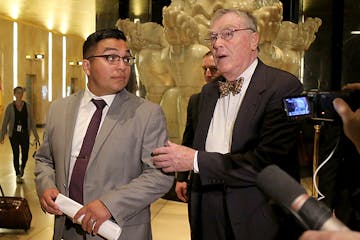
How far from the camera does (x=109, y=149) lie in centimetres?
223

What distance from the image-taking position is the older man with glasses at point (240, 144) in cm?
216

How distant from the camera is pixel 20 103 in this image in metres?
8.64

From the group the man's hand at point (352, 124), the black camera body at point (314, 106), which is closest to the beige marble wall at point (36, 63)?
the black camera body at point (314, 106)

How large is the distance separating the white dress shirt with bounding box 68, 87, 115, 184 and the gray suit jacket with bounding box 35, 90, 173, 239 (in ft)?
0.08

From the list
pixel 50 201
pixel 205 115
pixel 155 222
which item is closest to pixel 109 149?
pixel 50 201

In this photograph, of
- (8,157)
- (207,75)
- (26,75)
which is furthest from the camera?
(26,75)

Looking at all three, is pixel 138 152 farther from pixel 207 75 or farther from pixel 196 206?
pixel 207 75

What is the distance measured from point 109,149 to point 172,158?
29 cm

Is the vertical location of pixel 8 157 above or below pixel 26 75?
below

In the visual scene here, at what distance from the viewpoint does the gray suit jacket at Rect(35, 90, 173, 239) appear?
2.19 meters

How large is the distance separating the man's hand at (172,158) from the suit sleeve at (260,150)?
0.17ft

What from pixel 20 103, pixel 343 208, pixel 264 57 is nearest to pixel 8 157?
pixel 20 103

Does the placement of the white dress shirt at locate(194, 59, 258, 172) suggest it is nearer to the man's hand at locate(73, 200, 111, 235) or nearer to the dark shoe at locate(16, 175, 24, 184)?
the man's hand at locate(73, 200, 111, 235)

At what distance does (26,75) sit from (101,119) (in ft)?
68.0
